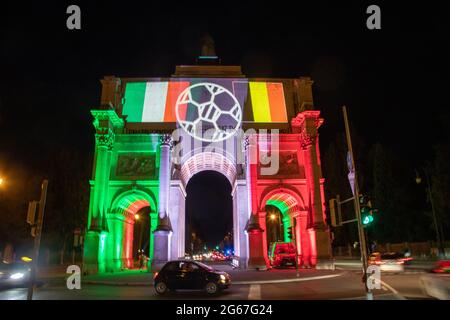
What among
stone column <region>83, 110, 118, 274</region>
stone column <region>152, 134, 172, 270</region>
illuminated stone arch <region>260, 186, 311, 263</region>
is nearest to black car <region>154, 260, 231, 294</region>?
stone column <region>152, 134, 172, 270</region>

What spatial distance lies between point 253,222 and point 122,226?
13192 mm

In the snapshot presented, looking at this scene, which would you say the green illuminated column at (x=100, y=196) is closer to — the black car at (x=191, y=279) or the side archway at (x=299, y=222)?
the side archway at (x=299, y=222)

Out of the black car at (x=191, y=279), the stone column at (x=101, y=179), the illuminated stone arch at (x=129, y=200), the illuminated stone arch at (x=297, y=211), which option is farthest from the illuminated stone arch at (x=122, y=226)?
the black car at (x=191, y=279)

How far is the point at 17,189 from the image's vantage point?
46.5 m

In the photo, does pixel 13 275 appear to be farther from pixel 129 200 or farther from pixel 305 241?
pixel 305 241

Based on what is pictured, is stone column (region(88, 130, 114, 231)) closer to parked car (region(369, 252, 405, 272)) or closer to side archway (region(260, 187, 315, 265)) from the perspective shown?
side archway (region(260, 187, 315, 265))

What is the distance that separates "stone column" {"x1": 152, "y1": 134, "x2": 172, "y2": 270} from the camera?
30484 mm

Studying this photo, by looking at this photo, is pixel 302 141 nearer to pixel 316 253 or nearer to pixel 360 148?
pixel 316 253

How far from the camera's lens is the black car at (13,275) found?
64.2 feet

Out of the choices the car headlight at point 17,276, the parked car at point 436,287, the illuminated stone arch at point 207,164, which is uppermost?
the illuminated stone arch at point 207,164

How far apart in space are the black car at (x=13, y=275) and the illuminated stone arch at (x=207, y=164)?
18.6 meters

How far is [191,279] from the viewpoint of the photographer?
16391 millimetres
